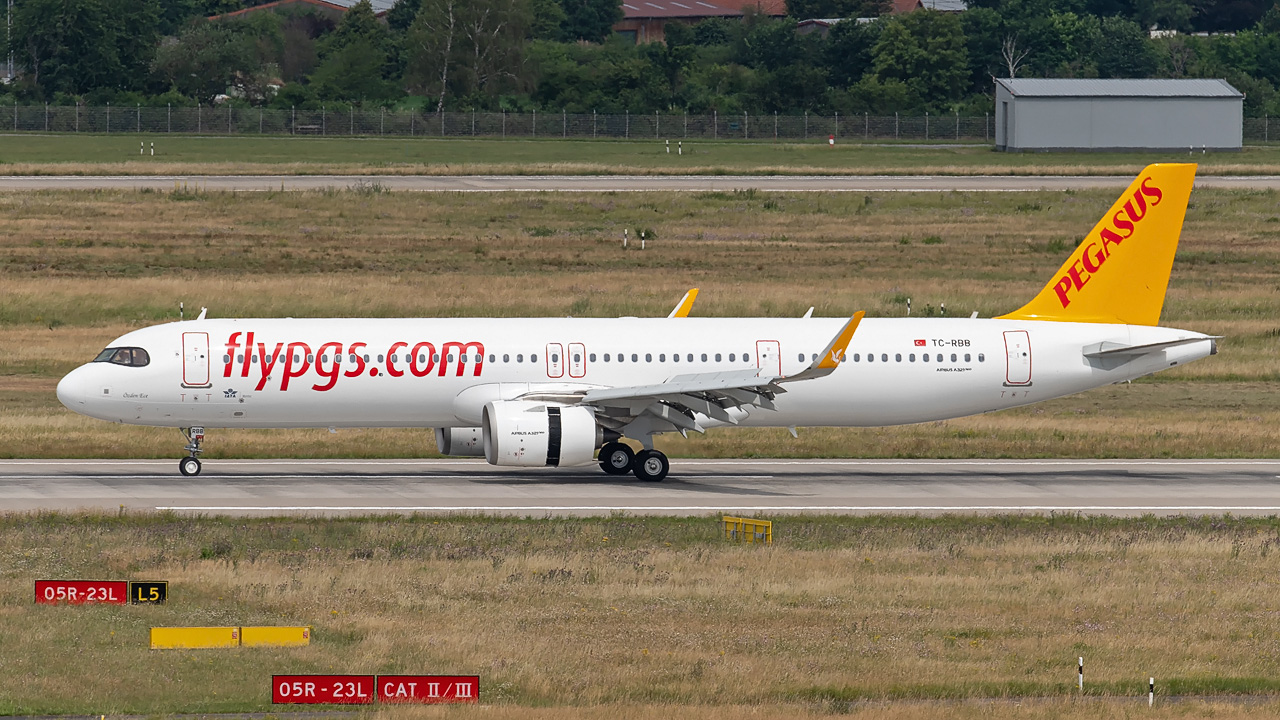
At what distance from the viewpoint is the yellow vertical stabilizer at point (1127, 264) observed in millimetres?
42906

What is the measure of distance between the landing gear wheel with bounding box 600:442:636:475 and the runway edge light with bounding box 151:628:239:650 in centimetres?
1888

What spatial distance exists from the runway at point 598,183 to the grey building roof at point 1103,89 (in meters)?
19.2

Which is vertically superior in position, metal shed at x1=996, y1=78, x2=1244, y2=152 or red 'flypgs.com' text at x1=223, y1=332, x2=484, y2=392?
metal shed at x1=996, y1=78, x2=1244, y2=152

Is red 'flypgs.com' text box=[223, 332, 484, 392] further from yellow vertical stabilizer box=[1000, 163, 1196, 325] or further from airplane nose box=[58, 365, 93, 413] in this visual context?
yellow vertical stabilizer box=[1000, 163, 1196, 325]

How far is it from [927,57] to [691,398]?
11277cm

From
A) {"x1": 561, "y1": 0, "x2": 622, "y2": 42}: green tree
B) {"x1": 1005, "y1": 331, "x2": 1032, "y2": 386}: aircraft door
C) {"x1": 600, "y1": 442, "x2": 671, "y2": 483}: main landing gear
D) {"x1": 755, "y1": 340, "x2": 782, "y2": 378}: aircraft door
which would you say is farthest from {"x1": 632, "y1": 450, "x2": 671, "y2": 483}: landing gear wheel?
{"x1": 561, "y1": 0, "x2": 622, "y2": 42}: green tree

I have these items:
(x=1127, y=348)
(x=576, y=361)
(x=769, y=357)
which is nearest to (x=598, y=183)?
(x=769, y=357)

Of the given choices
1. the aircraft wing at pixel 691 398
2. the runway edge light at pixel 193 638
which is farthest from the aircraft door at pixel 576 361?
the runway edge light at pixel 193 638

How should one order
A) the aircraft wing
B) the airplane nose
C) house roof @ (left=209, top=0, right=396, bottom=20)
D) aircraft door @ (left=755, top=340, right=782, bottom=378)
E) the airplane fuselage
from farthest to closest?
house roof @ (left=209, top=0, right=396, bottom=20) < aircraft door @ (left=755, top=340, right=782, bottom=378) < the airplane fuselage < the airplane nose < the aircraft wing

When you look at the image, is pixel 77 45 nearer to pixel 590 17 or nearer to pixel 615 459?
pixel 590 17

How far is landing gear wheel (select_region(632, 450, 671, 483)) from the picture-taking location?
3988 cm

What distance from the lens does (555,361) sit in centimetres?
4016

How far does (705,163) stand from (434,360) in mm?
71953

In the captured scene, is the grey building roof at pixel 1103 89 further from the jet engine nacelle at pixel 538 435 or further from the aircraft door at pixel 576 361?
the jet engine nacelle at pixel 538 435
